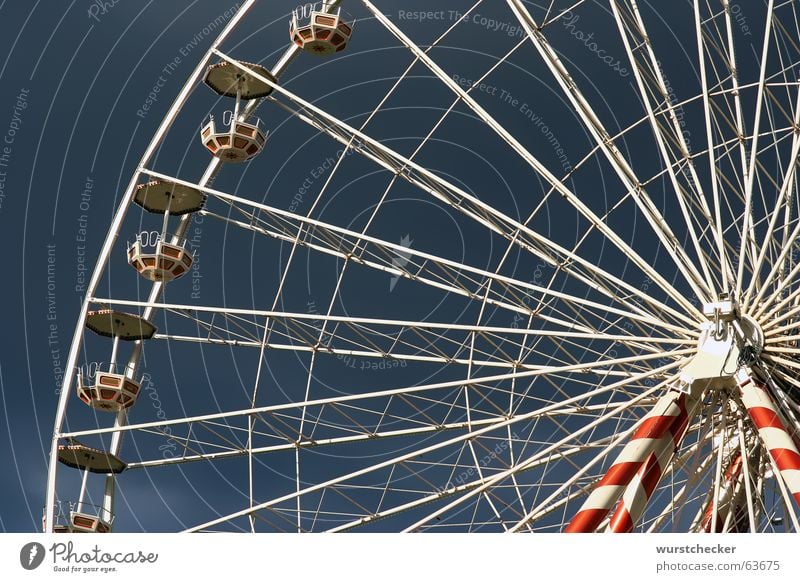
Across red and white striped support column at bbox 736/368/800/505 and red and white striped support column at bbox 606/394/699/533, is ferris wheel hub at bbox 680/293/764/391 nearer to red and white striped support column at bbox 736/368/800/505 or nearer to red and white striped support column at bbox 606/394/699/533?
red and white striped support column at bbox 736/368/800/505

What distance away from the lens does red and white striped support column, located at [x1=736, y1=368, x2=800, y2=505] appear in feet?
70.1

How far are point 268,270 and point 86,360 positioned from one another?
13624 mm

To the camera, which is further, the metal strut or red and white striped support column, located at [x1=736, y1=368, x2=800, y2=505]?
the metal strut

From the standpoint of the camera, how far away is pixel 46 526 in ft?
93.4

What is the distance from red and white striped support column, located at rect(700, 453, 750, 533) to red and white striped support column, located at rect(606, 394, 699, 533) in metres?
5.28
